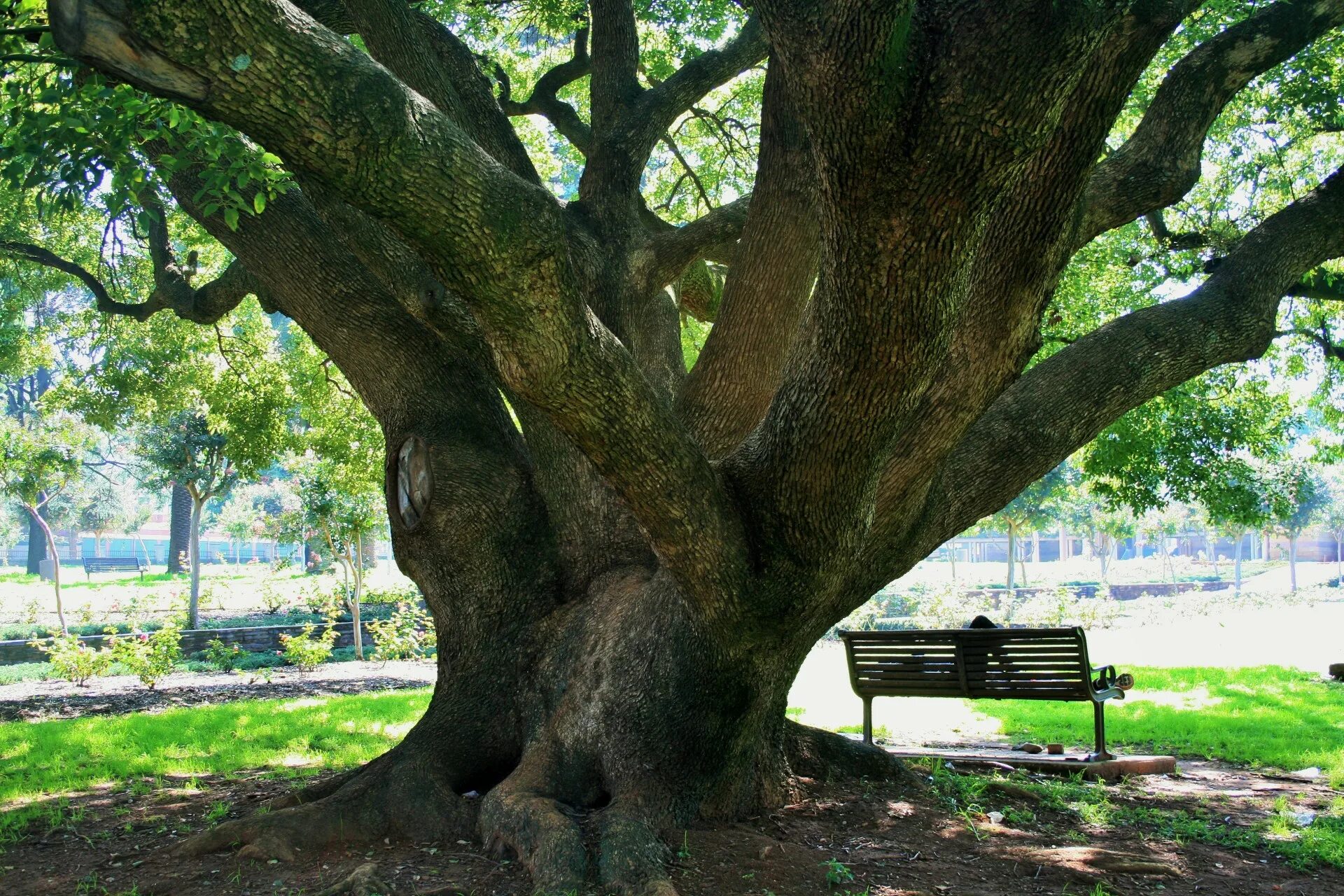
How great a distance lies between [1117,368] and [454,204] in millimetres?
3731

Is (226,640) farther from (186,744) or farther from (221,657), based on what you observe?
(186,744)

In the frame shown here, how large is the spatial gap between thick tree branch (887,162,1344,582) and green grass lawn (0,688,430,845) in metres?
4.79

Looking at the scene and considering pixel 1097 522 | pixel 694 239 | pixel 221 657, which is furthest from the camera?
pixel 1097 522

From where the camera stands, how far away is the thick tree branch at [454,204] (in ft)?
8.78

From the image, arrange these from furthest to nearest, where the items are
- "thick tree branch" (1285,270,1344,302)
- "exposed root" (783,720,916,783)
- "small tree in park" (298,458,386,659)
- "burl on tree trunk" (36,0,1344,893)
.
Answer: "small tree in park" (298,458,386,659)
"thick tree branch" (1285,270,1344,302)
"exposed root" (783,720,916,783)
"burl on tree trunk" (36,0,1344,893)

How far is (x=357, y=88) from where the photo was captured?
9.80ft

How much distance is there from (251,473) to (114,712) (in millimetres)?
2938

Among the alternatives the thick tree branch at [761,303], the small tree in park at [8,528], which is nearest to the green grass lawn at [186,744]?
the thick tree branch at [761,303]

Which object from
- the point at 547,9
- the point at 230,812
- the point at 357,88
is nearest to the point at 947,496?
the point at 357,88

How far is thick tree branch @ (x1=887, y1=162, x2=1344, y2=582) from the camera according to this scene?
5.12 metres

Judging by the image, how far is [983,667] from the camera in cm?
720

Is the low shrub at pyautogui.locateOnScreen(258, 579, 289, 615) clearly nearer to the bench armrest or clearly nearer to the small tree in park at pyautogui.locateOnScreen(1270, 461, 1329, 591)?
the small tree in park at pyautogui.locateOnScreen(1270, 461, 1329, 591)

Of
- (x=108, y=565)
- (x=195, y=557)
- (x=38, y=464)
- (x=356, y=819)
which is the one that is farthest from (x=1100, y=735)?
(x=108, y=565)

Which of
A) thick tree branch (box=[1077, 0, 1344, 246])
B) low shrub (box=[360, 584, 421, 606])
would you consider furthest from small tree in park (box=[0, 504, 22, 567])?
thick tree branch (box=[1077, 0, 1344, 246])
